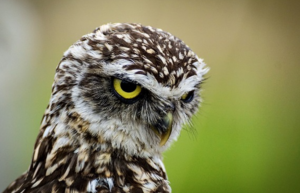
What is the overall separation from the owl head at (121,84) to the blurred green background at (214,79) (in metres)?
0.48

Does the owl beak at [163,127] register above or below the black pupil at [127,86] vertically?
below

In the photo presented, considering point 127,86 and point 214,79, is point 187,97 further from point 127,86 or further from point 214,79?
point 214,79

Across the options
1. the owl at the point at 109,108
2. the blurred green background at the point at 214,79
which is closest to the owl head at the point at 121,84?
the owl at the point at 109,108

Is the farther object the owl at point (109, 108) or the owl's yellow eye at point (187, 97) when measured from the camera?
the owl's yellow eye at point (187, 97)

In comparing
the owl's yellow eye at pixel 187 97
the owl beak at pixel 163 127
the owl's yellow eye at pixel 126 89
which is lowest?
the owl beak at pixel 163 127

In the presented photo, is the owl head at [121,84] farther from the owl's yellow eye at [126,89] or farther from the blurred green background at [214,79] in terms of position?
the blurred green background at [214,79]

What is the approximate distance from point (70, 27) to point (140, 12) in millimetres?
475

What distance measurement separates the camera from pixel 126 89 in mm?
1194

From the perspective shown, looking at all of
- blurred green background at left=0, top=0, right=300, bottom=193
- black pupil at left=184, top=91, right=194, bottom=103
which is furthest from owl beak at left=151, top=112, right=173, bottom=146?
blurred green background at left=0, top=0, right=300, bottom=193

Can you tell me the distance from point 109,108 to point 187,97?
1.00ft

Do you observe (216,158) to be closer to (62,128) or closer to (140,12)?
(140,12)

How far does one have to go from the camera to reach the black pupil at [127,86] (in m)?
1.17

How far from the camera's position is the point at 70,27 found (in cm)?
234

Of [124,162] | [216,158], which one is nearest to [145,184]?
[124,162]
